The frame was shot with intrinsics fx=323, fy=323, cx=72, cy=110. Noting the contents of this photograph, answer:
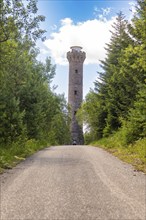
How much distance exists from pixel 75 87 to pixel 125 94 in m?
43.3

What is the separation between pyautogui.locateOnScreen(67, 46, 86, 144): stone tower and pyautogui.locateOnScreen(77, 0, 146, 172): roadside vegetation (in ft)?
102

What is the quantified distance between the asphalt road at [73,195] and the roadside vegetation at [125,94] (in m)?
2.93

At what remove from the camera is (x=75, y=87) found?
68.8 m

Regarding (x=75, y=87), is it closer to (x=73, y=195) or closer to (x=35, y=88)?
(x=35, y=88)

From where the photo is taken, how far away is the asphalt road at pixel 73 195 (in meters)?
5.67

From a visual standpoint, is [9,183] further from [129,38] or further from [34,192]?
[129,38]

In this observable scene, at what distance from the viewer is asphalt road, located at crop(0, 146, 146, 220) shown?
567 cm

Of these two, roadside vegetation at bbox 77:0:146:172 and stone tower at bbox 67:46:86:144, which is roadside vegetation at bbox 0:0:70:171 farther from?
stone tower at bbox 67:46:86:144

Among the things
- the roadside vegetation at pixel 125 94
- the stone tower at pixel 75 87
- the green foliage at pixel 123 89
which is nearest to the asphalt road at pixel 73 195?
the roadside vegetation at pixel 125 94

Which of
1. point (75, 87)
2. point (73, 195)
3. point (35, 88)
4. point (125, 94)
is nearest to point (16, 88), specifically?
point (35, 88)

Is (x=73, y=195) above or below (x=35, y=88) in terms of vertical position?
below

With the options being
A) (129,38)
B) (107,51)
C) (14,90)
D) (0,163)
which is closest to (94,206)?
(0,163)

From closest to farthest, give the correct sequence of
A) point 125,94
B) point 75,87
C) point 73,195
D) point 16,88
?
point 73,195, point 16,88, point 125,94, point 75,87

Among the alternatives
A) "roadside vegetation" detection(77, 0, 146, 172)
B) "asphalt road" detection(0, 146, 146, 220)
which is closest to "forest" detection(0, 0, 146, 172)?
"roadside vegetation" detection(77, 0, 146, 172)
